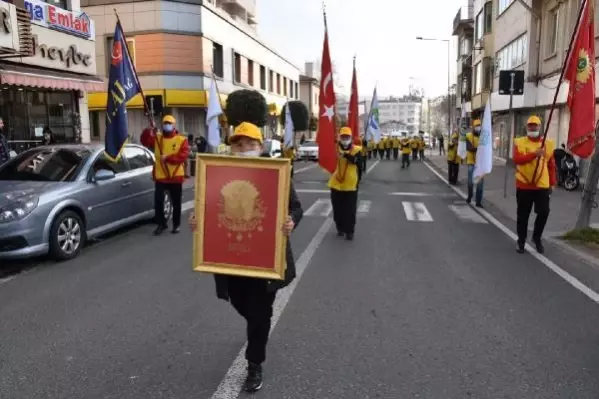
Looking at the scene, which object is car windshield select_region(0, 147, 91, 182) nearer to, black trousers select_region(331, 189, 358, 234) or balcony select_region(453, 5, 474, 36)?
black trousers select_region(331, 189, 358, 234)

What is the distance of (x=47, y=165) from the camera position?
781 cm

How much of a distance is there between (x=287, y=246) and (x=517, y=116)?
1049 inches

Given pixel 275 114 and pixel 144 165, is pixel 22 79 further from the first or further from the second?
pixel 275 114

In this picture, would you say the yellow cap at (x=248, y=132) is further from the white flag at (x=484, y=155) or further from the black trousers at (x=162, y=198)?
the white flag at (x=484, y=155)

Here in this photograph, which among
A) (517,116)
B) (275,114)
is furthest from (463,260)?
(275,114)

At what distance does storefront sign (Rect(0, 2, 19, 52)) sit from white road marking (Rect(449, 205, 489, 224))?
36.4 feet

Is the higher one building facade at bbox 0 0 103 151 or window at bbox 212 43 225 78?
window at bbox 212 43 225 78

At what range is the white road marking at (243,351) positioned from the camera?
11.8 feet

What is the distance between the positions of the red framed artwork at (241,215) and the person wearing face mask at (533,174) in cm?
526

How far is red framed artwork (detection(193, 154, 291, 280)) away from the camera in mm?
3369

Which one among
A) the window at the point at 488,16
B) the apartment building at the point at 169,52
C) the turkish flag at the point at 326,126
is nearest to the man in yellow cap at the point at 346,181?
the turkish flag at the point at 326,126

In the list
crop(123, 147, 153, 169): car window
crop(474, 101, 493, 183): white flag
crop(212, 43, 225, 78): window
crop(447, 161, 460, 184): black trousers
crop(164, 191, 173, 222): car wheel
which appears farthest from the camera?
crop(212, 43, 225, 78): window

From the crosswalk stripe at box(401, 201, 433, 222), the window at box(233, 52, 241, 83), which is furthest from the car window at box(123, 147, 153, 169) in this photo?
the window at box(233, 52, 241, 83)

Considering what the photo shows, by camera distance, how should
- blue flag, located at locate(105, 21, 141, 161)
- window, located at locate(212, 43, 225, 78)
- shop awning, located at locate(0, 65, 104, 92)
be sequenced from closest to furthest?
blue flag, located at locate(105, 21, 141, 161) < shop awning, located at locate(0, 65, 104, 92) < window, located at locate(212, 43, 225, 78)
